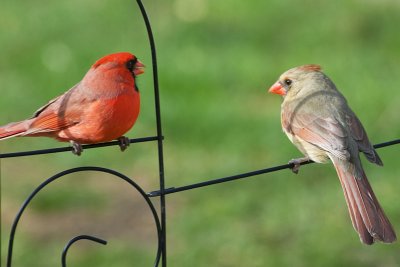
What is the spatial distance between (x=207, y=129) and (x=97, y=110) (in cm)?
323

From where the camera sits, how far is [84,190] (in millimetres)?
6160

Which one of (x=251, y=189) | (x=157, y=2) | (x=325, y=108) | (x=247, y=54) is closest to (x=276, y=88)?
(x=325, y=108)

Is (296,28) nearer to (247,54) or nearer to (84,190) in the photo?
(247,54)

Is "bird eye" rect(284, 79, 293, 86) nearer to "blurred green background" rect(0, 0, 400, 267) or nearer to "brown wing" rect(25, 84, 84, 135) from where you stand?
"blurred green background" rect(0, 0, 400, 267)

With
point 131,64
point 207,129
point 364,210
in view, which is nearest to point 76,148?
point 131,64

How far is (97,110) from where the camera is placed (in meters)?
3.38

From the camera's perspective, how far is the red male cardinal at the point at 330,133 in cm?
370

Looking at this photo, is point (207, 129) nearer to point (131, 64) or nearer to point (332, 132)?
point (332, 132)

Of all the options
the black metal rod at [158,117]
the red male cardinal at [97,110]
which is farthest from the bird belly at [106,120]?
the black metal rod at [158,117]

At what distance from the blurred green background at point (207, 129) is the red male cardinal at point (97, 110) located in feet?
6.17

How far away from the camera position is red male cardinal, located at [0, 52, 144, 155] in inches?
131

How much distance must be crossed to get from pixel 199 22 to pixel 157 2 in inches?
37.6

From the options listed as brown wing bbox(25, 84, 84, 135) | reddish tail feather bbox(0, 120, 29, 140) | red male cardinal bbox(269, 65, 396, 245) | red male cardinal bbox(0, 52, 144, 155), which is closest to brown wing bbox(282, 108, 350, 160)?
red male cardinal bbox(269, 65, 396, 245)

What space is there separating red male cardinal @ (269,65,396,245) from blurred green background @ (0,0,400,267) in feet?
3.82
